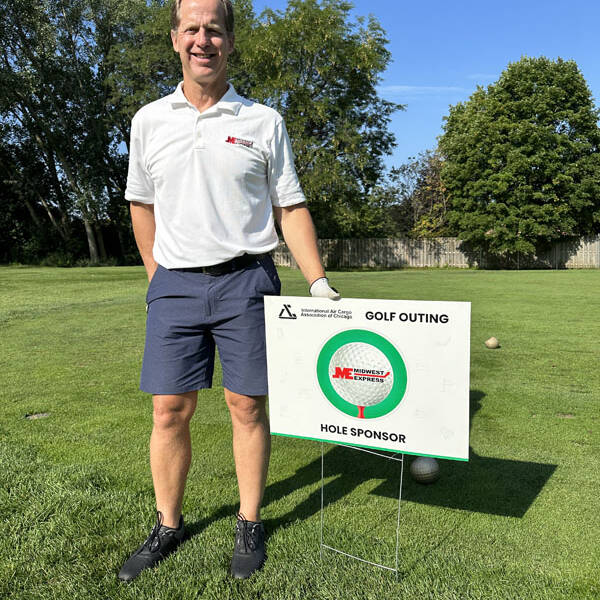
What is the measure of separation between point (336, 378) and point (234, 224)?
788 millimetres

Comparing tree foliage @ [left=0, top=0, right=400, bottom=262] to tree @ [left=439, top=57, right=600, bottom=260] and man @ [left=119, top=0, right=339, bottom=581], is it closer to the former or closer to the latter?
tree @ [left=439, top=57, right=600, bottom=260]

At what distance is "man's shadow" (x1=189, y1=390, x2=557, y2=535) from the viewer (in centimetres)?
300

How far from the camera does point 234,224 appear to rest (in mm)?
2467

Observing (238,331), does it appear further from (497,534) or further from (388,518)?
(497,534)

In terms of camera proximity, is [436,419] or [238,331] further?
[238,331]

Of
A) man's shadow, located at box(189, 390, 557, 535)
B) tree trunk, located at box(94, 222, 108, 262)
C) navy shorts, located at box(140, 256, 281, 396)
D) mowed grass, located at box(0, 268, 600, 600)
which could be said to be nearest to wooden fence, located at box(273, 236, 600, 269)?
tree trunk, located at box(94, 222, 108, 262)

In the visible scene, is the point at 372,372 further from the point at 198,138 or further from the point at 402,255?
the point at 402,255

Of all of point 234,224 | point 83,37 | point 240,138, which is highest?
point 83,37

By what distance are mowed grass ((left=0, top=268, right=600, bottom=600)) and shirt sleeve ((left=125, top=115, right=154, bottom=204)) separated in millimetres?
1593

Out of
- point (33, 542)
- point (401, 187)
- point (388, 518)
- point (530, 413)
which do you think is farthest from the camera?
point (401, 187)

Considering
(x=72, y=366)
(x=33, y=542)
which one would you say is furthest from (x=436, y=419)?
(x=72, y=366)

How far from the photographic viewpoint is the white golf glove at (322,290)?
2406 millimetres

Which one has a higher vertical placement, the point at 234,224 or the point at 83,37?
the point at 83,37

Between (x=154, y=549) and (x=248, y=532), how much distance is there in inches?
16.5
